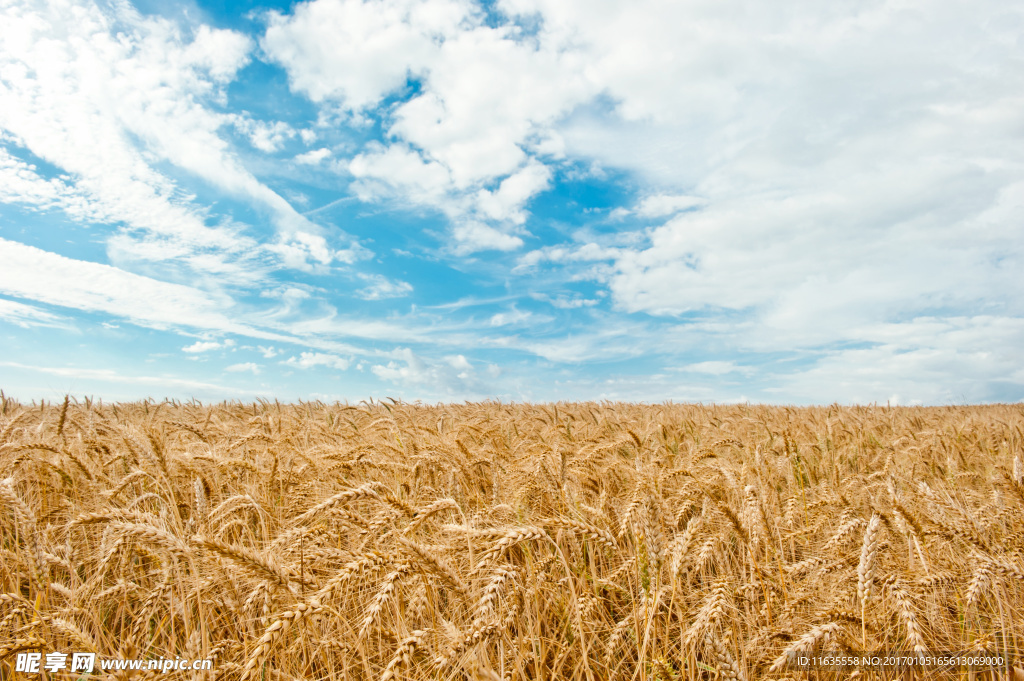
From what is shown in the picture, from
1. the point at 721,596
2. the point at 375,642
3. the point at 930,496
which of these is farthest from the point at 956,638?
the point at 375,642

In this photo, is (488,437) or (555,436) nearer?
(488,437)

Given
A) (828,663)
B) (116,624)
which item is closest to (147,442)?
(116,624)

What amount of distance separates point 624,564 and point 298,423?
626 cm

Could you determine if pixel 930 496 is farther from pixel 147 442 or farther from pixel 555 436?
pixel 147 442

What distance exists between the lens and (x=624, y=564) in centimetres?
249

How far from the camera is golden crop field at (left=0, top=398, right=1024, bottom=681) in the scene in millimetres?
1915

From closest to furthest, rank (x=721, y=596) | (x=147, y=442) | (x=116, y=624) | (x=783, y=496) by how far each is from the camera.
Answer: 1. (x=721, y=596)
2. (x=116, y=624)
3. (x=147, y=442)
4. (x=783, y=496)

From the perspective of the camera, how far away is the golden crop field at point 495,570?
1915 millimetres

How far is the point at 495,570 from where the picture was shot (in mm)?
2082

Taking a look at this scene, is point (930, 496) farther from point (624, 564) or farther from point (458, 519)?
point (458, 519)

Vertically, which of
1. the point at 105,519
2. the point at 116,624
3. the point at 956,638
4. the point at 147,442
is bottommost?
the point at 116,624

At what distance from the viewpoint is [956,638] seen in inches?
92.7

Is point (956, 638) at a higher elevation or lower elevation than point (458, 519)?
lower

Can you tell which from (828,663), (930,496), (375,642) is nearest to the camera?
(828,663)
